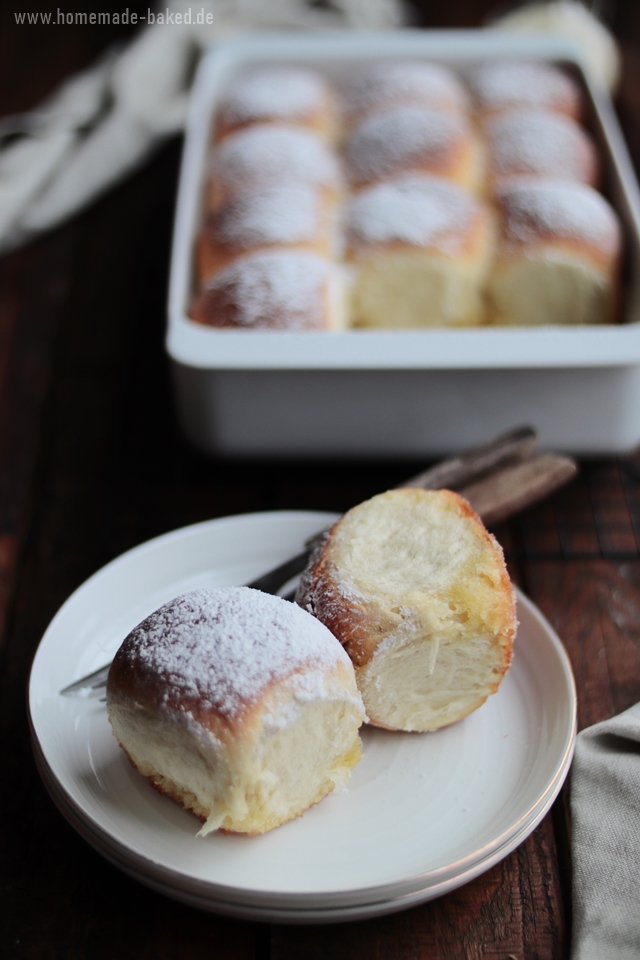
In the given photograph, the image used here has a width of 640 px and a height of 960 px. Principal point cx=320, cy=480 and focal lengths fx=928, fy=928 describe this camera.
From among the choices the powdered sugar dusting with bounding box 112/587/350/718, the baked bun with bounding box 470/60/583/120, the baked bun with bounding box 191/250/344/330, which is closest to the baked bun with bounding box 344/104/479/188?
the baked bun with bounding box 470/60/583/120

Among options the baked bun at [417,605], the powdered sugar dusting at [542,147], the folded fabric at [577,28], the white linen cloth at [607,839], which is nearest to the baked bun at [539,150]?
the powdered sugar dusting at [542,147]

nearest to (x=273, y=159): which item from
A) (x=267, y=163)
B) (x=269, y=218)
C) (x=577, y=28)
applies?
(x=267, y=163)

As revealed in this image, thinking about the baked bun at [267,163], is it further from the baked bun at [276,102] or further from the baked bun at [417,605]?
the baked bun at [417,605]

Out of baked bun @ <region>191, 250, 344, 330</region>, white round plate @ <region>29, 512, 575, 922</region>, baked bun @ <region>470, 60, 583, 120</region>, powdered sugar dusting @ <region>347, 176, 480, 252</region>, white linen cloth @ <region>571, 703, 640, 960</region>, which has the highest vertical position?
baked bun @ <region>470, 60, 583, 120</region>

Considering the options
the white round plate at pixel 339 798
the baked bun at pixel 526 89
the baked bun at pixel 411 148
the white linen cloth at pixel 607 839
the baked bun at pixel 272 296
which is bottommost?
the white linen cloth at pixel 607 839

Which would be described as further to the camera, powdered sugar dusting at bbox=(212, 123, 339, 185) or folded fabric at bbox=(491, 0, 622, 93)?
folded fabric at bbox=(491, 0, 622, 93)

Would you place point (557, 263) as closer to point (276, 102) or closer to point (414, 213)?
point (414, 213)

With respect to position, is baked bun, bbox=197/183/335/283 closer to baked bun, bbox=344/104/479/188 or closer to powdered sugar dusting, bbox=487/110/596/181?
baked bun, bbox=344/104/479/188
